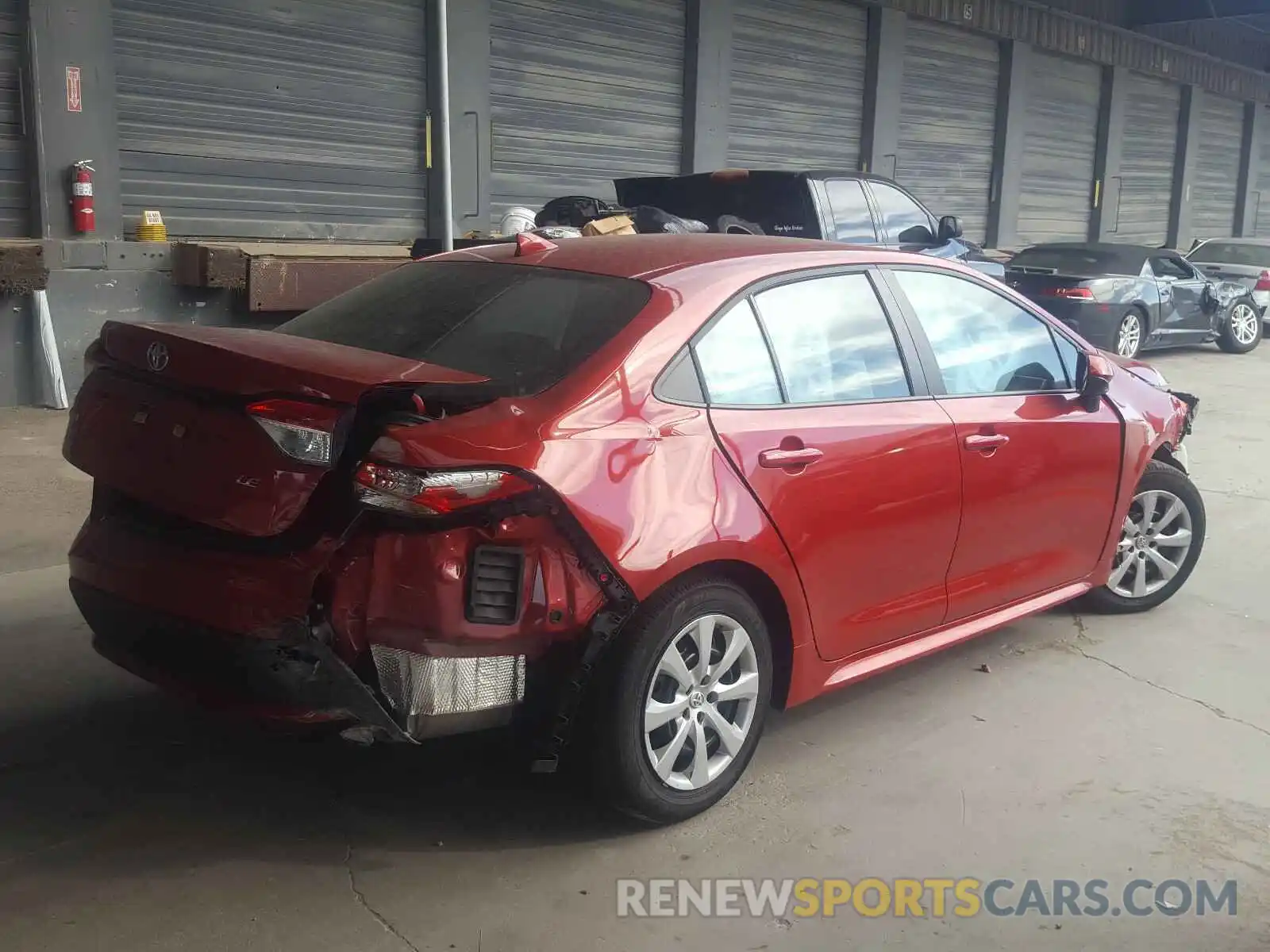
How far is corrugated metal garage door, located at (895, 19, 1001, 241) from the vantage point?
18.2 metres

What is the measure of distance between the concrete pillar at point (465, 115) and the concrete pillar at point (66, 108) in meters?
3.21

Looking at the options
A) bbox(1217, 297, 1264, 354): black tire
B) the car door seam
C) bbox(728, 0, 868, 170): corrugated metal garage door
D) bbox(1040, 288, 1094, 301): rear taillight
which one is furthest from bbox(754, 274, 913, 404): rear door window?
bbox(1217, 297, 1264, 354): black tire

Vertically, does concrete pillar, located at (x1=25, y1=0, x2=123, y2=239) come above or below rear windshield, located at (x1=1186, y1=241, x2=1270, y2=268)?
above

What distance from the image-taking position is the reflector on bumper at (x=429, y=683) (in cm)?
305

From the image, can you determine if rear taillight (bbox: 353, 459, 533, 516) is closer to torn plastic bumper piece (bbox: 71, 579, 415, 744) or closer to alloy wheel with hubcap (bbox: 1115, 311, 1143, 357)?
torn plastic bumper piece (bbox: 71, 579, 415, 744)

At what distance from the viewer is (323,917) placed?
302cm

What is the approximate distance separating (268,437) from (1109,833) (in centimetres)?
263

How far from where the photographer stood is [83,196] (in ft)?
31.7

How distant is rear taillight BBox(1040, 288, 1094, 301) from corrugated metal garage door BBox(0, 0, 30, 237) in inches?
408

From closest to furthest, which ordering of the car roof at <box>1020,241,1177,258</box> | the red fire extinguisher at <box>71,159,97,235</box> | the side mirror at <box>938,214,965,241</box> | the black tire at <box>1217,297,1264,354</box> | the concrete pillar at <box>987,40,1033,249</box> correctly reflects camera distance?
the red fire extinguisher at <box>71,159,97,235</box> < the side mirror at <box>938,214,965,241</box> < the car roof at <box>1020,241,1177,258</box> < the black tire at <box>1217,297,1264,354</box> < the concrete pillar at <box>987,40,1033,249</box>

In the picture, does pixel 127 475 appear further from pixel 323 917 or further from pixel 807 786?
pixel 807 786

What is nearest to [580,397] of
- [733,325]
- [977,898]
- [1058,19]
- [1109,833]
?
[733,325]

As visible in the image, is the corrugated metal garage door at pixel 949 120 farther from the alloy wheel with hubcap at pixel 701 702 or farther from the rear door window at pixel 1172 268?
the alloy wheel with hubcap at pixel 701 702

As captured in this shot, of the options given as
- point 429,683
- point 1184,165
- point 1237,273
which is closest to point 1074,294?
point 1237,273
